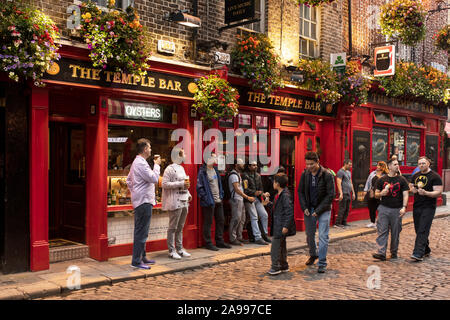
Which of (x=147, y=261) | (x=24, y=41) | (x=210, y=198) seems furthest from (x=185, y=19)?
(x=147, y=261)

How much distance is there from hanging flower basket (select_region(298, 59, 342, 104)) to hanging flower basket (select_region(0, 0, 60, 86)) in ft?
24.6

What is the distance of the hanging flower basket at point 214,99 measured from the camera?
32.2 feet

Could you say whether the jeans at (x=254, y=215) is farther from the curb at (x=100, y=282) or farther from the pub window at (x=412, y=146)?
the pub window at (x=412, y=146)

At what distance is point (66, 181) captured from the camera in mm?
9773

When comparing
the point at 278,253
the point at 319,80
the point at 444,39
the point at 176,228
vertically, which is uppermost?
the point at 444,39

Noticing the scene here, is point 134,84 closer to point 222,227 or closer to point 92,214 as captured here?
point 92,214

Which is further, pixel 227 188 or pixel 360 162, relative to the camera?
pixel 360 162

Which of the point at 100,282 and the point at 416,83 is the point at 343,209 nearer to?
the point at 416,83

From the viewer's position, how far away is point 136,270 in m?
7.91

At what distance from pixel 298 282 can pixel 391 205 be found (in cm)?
296

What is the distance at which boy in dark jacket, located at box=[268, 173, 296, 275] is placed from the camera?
766 cm

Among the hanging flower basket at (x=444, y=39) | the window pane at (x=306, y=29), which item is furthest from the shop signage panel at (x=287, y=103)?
the hanging flower basket at (x=444, y=39)

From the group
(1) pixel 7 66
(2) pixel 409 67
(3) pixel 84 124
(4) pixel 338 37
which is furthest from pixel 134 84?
(2) pixel 409 67

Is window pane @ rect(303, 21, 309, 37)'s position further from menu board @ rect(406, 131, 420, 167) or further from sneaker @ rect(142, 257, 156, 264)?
sneaker @ rect(142, 257, 156, 264)
